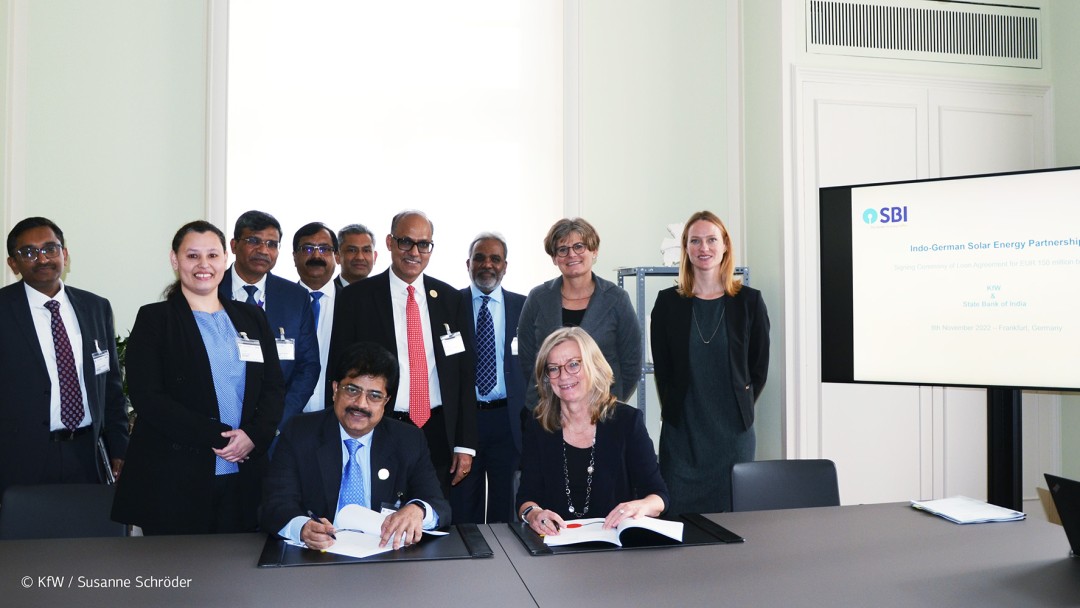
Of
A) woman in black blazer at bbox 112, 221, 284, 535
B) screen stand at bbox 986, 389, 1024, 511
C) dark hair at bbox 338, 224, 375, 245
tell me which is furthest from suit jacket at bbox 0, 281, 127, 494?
screen stand at bbox 986, 389, 1024, 511

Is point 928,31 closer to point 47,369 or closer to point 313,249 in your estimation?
point 313,249

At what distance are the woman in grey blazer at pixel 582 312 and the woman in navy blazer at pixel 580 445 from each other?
899 millimetres

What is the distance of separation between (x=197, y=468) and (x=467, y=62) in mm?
3154

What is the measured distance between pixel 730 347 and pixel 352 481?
2.00 meters

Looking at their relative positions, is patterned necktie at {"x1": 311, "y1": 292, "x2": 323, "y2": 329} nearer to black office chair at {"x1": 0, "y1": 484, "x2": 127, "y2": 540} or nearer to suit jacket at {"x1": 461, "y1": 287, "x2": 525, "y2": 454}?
suit jacket at {"x1": 461, "y1": 287, "x2": 525, "y2": 454}

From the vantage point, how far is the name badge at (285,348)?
11.0 feet

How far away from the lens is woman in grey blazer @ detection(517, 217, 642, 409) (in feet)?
12.2

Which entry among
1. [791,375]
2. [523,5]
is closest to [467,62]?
[523,5]

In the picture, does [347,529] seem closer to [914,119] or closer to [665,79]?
[665,79]

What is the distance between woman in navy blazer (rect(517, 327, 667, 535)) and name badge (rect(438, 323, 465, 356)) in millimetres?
716

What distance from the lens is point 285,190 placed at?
4.79 m

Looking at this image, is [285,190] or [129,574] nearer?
[129,574]

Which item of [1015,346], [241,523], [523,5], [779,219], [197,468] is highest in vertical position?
[523,5]

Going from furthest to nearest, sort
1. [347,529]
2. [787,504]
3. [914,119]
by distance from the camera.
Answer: [914,119] < [787,504] < [347,529]
